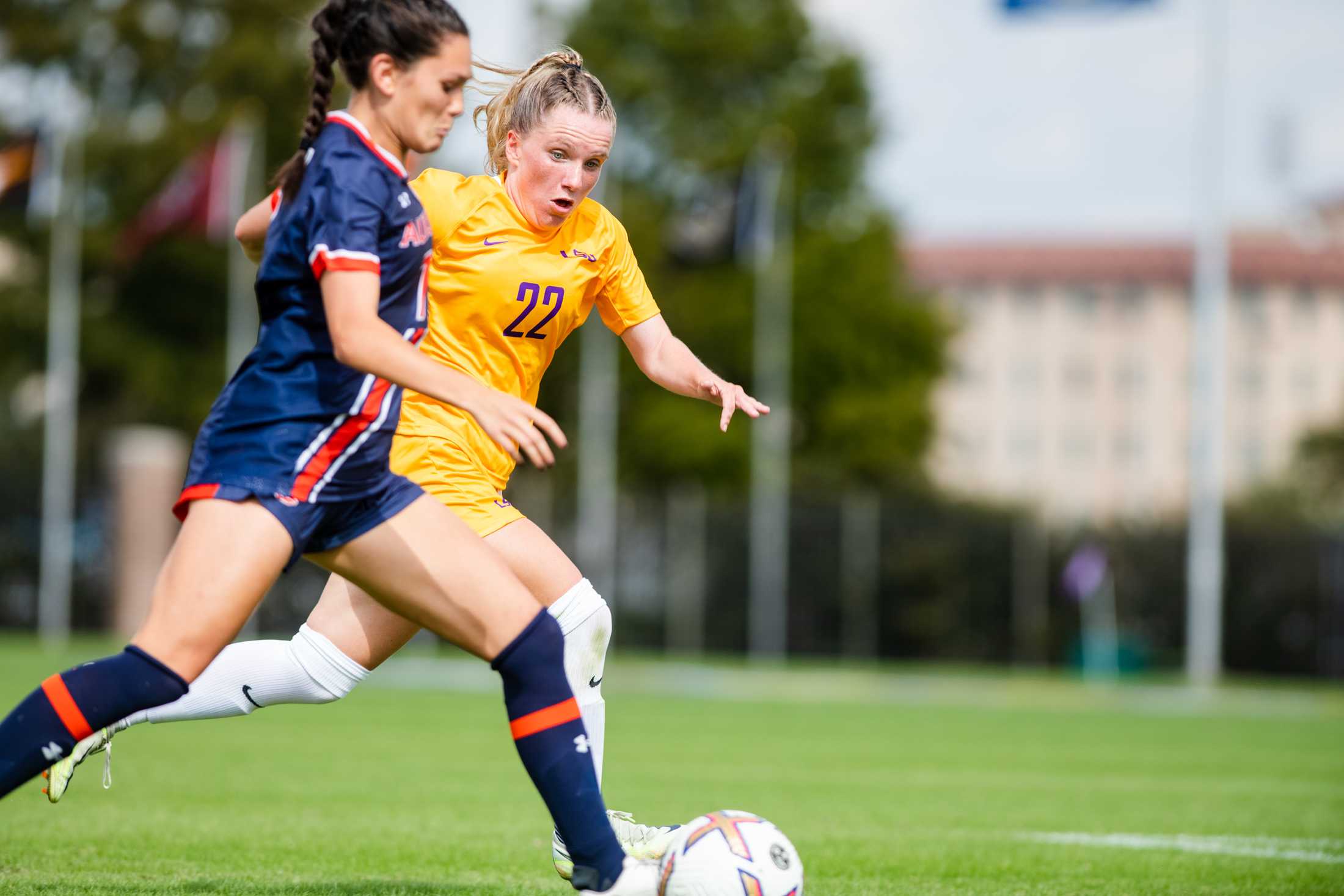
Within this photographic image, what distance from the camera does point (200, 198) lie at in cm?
2669

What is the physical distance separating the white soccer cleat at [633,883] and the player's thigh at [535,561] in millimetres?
1043

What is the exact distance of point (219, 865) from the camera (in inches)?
215

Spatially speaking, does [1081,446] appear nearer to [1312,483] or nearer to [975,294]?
[975,294]

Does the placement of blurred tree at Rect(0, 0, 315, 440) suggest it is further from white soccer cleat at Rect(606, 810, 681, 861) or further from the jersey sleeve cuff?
the jersey sleeve cuff

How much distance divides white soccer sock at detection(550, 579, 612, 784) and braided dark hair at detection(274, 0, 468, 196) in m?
1.65

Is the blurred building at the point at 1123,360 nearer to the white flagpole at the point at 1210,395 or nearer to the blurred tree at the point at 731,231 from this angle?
the blurred tree at the point at 731,231

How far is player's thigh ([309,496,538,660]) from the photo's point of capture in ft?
13.4

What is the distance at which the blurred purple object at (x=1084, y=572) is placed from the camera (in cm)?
2750

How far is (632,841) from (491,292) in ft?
5.74

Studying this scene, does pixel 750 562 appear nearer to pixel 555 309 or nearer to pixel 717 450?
pixel 717 450

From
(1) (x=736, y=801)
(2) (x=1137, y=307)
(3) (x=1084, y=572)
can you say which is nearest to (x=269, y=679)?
(1) (x=736, y=801)

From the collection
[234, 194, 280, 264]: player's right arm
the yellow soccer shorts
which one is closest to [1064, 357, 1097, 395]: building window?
the yellow soccer shorts

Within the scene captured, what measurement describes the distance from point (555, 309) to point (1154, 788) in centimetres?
584

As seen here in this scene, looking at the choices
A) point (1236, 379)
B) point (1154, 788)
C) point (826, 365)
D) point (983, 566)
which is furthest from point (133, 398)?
point (1236, 379)
